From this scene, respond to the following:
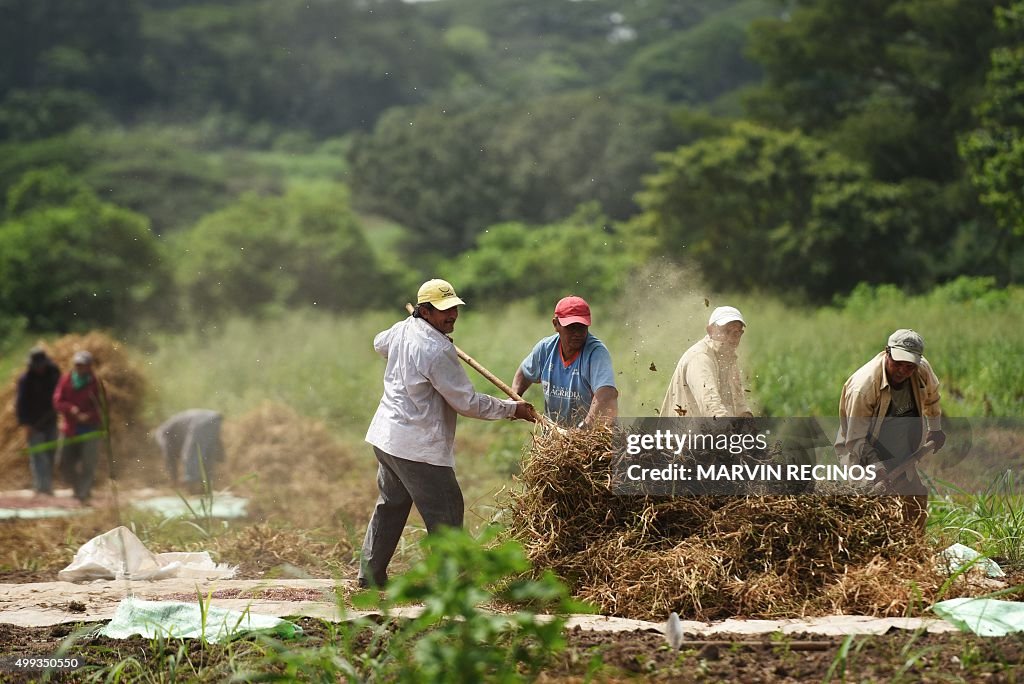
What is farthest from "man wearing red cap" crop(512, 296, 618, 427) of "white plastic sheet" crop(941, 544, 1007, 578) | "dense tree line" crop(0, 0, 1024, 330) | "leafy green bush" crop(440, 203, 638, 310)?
"leafy green bush" crop(440, 203, 638, 310)

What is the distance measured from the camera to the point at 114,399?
1233 cm

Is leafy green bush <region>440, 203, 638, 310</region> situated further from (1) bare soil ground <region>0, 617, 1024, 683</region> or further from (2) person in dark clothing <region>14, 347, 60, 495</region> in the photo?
(1) bare soil ground <region>0, 617, 1024, 683</region>

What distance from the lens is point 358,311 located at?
37.3 metres

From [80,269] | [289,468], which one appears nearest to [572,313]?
[289,468]

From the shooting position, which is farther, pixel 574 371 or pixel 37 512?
pixel 37 512

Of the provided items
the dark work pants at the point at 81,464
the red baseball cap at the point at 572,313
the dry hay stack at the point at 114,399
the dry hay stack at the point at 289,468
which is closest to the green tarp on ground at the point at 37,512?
the dark work pants at the point at 81,464

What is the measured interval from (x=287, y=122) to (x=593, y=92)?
24150mm

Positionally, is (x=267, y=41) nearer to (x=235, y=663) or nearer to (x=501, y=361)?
(x=501, y=361)

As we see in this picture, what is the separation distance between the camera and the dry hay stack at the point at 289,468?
31.7ft

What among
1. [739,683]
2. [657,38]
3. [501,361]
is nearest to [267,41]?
[657,38]

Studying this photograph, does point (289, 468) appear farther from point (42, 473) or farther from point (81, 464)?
point (42, 473)

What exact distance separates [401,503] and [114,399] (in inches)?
281

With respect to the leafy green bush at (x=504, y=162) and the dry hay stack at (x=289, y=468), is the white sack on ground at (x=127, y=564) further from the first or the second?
the leafy green bush at (x=504, y=162)

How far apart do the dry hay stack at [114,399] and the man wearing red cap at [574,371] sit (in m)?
7.30
